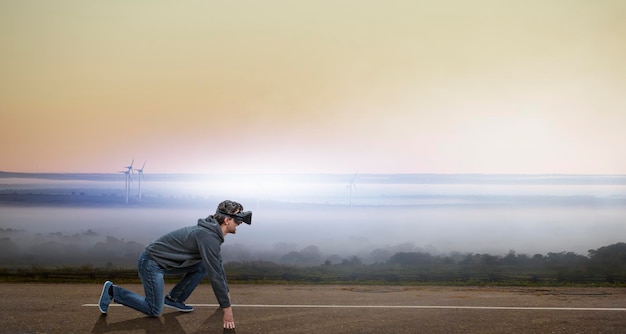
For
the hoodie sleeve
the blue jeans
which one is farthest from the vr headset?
the blue jeans

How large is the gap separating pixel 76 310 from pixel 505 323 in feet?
21.8

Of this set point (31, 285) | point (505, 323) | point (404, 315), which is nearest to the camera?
point (505, 323)

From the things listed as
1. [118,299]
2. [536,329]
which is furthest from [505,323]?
[118,299]

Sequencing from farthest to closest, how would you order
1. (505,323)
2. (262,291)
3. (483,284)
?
(483,284) < (262,291) < (505,323)

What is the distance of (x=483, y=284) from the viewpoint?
17.9 meters

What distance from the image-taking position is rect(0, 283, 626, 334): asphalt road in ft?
35.0

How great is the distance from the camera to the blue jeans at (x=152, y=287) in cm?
1067

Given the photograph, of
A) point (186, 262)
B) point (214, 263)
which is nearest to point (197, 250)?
point (186, 262)

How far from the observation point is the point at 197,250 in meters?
10.5

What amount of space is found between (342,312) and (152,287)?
310 cm

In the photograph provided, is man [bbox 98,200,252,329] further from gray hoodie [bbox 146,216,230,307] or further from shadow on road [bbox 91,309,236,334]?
shadow on road [bbox 91,309,236,334]

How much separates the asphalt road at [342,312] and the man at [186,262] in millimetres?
319

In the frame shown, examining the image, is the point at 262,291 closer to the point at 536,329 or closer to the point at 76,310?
the point at 76,310

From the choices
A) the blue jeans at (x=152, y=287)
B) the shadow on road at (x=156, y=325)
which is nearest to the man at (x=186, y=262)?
the blue jeans at (x=152, y=287)
